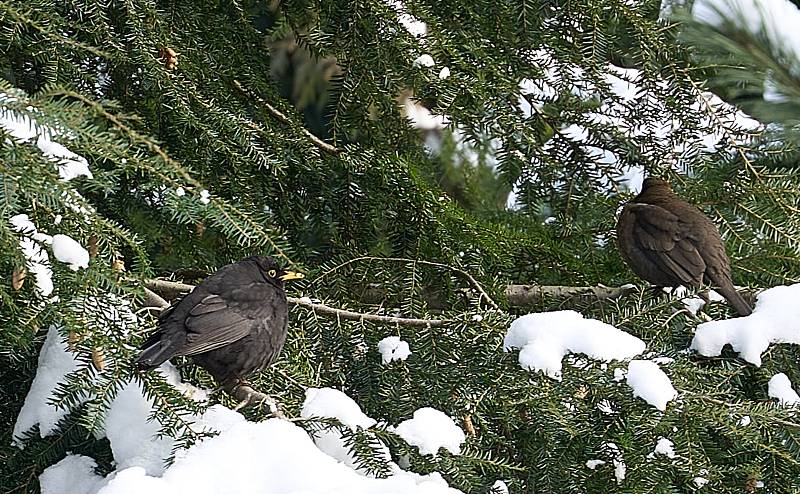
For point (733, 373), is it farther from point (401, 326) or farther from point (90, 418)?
point (90, 418)

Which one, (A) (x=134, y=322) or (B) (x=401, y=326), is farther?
(B) (x=401, y=326)

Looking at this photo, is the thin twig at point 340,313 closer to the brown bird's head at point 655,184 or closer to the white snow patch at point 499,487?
the white snow patch at point 499,487

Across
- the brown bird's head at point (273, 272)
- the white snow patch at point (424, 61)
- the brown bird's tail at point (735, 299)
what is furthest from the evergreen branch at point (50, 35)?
the brown bird's tail at point (735, 299)

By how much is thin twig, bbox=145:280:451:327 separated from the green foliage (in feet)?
0.07

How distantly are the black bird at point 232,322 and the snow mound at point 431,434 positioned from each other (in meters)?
0.50

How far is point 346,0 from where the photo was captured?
8.97 ft

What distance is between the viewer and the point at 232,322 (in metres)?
2.33

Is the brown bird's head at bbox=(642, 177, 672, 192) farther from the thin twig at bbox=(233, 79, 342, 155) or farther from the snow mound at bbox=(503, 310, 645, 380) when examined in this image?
the snow mound at bbox=(503, 310, 645, 380)

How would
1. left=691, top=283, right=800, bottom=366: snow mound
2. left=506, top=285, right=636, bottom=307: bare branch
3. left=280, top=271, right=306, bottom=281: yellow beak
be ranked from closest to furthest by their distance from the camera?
left=691, top=283, right=800, bottom=366: snow mound → left=280, top=271, right=306, bottom=281: yellow beak → left=506, top=285, right=636, bottom=307: bare branch

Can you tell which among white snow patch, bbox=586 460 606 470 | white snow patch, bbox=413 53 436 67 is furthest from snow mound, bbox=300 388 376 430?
white snow patch, bbox=413 53 436 67

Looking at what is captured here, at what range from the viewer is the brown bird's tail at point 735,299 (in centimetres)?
256

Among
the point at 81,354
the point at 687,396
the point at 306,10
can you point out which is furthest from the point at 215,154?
the point at 687,396

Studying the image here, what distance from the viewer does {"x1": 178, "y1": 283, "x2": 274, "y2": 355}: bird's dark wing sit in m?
2.16

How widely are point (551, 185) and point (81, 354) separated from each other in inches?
69.4
